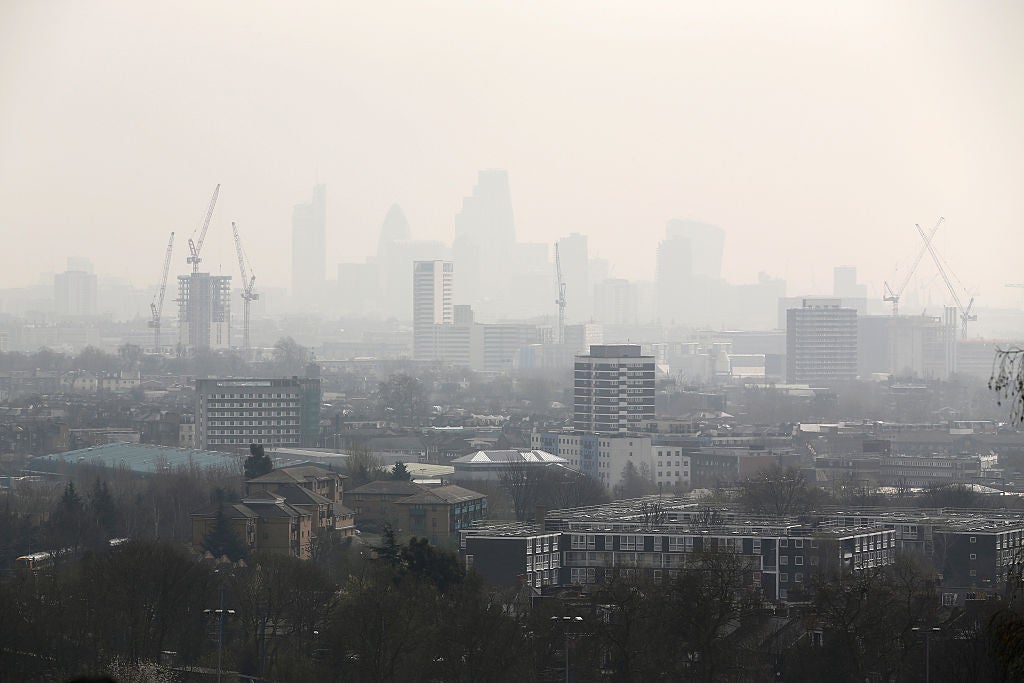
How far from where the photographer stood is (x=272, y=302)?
15638 cm

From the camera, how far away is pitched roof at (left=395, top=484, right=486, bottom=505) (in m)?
28.8

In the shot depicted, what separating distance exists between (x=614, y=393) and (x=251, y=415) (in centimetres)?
878

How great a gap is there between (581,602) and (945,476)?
2470 centimetres

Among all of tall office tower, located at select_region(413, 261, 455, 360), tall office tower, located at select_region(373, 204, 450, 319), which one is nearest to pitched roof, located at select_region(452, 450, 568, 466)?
tall office tower, located at select_region(413, 261, 455, 360)

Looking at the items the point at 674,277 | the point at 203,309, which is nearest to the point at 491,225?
the point at 674,277

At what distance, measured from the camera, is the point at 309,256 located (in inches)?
6166

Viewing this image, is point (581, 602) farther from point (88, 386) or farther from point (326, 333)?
point (326, 333)

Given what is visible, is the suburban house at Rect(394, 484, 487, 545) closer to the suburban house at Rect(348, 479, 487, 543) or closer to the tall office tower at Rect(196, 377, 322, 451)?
the suburban house at Rect(348, 479, 487, 543)

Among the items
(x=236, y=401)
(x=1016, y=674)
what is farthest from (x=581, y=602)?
(x=236, y=401)

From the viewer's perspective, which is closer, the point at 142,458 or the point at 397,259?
the point at 142,458

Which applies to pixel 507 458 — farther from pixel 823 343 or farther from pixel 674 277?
pixel 674 277

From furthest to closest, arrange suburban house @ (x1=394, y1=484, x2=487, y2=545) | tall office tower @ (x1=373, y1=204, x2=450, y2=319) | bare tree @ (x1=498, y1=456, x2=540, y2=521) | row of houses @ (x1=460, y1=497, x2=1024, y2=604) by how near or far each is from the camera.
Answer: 1. tall office tower @ (x1=373, y1=204, x2=450, y2=319)
2. bare tree @ (x1=498, y1=456, x2=540, y2=521)
3. suburban house @ (x1=394, y1=484, x2=487, y2=545)
4. row of houses @ (x1=460, y1=497, x2=1024, y2=604)

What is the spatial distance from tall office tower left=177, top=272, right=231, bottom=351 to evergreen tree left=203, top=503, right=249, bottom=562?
7818 cm

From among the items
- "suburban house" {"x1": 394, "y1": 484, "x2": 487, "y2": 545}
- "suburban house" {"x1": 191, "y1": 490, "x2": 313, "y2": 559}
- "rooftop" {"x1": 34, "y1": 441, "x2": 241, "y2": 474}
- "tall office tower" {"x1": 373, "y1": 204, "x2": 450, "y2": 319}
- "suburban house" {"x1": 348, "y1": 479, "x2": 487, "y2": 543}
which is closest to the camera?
"suburban house" {"x1": 191, "y1": 490, "x2": 313, "y2": 559}
